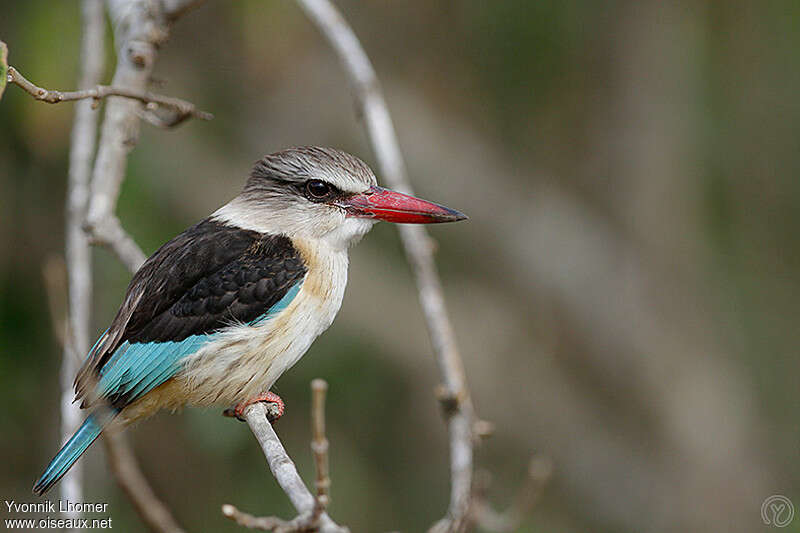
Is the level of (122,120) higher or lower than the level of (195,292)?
higher

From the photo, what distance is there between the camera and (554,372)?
16.8 ft

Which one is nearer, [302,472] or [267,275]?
[267,275]

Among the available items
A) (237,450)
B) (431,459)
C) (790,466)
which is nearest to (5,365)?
(237,450)

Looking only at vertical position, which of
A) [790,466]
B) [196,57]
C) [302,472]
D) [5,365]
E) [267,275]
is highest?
[196,57]

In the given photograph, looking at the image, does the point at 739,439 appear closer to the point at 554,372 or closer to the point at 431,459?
the point at 554,372

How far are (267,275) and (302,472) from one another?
172 centimetres

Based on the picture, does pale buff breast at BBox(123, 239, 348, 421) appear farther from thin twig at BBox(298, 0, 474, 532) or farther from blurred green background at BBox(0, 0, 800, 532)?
blurred green background at BBox(0, 0, 800, 532)

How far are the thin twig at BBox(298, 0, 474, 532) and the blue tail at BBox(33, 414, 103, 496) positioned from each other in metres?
0.80

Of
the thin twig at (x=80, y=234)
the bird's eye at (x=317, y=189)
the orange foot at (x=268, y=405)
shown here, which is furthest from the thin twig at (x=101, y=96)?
the orange foot at (x=268, y=405)

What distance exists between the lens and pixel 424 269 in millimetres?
2646

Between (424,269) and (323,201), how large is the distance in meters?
0.32

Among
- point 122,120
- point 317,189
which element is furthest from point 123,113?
point 317,189

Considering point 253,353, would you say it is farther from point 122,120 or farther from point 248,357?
point 122,120

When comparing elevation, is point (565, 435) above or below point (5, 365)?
below
